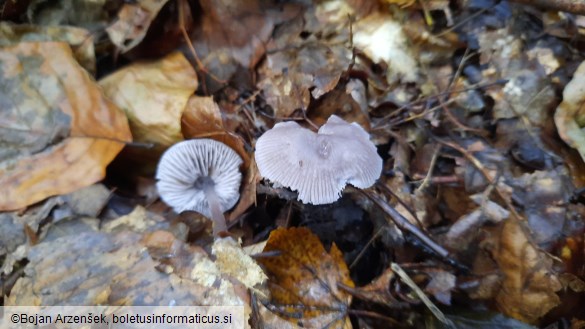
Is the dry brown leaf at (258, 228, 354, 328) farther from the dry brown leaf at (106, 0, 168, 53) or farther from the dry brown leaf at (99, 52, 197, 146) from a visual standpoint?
the dry brown leaf at (106, 0, 168, 53)

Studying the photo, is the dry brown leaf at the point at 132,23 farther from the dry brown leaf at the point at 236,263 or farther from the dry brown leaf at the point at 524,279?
the dry brown leaf at the point at 524,279

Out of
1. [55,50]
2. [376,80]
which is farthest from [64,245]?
[376,80]

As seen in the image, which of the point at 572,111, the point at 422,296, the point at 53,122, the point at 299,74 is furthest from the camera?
the point at 299,74

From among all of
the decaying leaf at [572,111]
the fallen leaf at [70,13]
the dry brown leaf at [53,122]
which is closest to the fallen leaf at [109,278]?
the dry brown leaf at [53,122]

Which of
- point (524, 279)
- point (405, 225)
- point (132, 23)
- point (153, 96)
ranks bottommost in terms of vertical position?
point (524, 279)

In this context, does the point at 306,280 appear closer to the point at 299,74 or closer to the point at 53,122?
the point at 299,74

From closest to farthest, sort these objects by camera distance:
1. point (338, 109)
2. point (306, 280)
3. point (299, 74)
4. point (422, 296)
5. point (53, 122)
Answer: point (422, 296) < point (306, 280) < point (53, 122) < point (338, 109) < point (299, 74)

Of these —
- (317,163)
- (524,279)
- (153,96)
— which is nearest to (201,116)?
(153,96)
